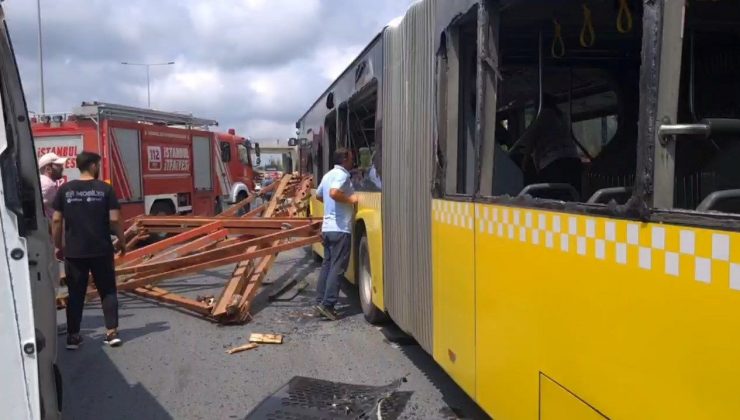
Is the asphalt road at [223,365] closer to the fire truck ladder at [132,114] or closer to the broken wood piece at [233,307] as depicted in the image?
the broken wood piece at [233,307]

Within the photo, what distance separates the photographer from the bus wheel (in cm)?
659

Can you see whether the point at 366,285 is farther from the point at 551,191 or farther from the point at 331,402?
the point at 551,191

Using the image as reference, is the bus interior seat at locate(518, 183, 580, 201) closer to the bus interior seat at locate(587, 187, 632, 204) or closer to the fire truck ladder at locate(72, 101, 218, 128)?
the bus interior seat at locate(587, 187, 632, 204)

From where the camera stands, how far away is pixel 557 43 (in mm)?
4488

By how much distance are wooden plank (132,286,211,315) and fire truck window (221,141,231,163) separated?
10.8 m

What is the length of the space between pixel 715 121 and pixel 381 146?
12.7 ft

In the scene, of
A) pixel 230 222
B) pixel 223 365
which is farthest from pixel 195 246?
pixel 223 365

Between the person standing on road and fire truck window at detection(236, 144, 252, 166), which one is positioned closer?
the person standing on road

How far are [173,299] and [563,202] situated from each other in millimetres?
5906

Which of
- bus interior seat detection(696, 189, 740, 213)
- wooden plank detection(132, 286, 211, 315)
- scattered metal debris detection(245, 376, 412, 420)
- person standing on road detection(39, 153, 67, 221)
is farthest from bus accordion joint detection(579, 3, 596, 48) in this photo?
person standing on road detection(39, 153, 67, 221)

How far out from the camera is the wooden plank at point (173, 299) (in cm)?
707

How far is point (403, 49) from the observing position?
16.6 ft

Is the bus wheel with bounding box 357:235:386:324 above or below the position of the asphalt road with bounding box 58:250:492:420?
above

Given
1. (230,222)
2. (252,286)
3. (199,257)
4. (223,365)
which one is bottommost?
(223,365)
